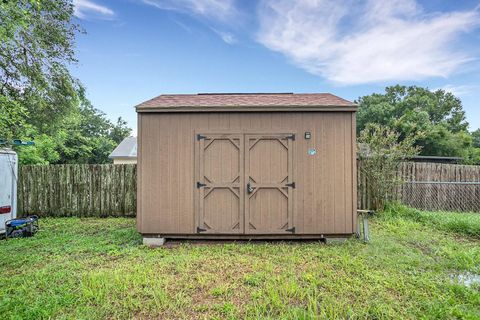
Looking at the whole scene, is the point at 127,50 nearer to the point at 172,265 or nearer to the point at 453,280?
the point at 172,265

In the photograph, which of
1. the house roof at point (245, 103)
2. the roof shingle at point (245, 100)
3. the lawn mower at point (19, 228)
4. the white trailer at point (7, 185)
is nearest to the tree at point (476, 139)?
the roof shingle at point (245, 100)

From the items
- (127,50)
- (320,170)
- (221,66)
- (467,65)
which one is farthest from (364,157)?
(467,65)

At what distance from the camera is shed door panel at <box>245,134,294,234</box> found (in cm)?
Result: 480

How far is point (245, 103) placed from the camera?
493 cm

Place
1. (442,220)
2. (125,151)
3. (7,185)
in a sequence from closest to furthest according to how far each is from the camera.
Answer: (7,185) → (442,220) → (125,151)

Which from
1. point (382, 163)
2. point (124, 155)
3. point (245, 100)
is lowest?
point (382, 163)

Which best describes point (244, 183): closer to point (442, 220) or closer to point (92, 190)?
point (442, 220)

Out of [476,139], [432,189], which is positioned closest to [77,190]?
[432,189]

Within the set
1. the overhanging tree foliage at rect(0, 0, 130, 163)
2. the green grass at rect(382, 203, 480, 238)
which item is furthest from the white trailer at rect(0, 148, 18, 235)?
the green grass at rect(382, 203, 480, 238)

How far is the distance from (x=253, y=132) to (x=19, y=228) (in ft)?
17.3

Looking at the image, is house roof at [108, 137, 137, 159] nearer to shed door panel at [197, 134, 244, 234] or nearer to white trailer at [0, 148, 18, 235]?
white trailer at [0, 148, 18, 235]

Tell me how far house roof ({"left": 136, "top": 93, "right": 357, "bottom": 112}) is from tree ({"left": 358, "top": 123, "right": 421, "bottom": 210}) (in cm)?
250

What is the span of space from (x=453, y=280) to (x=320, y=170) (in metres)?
2.36

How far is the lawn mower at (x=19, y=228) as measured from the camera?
534cm
